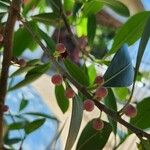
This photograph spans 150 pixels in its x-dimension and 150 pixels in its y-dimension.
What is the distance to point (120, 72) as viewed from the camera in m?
0.44

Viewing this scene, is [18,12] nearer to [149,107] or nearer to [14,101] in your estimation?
[149,107]

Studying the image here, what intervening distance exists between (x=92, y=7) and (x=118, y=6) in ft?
0.20

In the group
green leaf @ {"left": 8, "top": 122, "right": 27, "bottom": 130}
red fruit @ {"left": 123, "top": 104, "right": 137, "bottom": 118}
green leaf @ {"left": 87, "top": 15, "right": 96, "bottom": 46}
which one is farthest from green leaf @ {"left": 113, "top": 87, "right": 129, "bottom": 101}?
red fruit @ {"left": 123, "top": 104, "right": 137, "bottom": 118}

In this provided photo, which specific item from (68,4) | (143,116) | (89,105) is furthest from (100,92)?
(68,4)

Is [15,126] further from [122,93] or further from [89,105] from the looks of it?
[89,105]

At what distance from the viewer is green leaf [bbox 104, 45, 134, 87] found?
1.42ft

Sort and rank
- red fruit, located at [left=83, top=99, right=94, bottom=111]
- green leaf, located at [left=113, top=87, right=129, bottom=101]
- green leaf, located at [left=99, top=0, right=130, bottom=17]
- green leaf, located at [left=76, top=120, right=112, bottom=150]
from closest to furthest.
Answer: red fruit, located at [left=83, top=99, right=94, bottom=111]
green leaf, located at [left=76, top=120, right=112, bottom=150]
green leaf, located at [left=99, top=0, right=130, bottom=17]
green leaf, located at [left=113, top=87, right=129, bottom=101]

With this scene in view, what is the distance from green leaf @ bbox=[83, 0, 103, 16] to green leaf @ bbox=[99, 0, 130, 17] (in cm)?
2

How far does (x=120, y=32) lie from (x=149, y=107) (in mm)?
117

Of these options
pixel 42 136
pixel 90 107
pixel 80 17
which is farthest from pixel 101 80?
pixel 42 136

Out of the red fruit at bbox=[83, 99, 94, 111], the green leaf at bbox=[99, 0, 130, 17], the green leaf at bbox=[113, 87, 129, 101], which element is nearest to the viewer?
the red fruit at bbox=[83, 99, 94, 111]

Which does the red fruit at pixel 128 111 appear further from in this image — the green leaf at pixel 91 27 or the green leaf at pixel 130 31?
the green leaf at pixel 91 27

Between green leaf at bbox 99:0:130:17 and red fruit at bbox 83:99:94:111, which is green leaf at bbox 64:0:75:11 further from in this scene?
red fruit at bbox 83:99:94:111

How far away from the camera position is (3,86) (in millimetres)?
552
